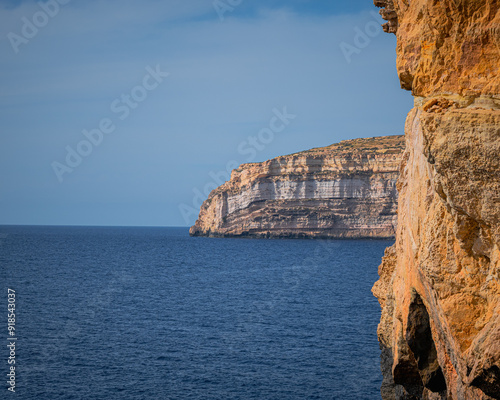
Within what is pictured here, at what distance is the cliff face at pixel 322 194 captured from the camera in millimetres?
119250

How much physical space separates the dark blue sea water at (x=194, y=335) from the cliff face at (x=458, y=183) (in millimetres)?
13783

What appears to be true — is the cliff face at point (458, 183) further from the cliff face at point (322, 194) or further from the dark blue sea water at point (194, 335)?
the cliff face at point (322, 194)

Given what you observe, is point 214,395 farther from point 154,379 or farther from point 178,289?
point 178,289

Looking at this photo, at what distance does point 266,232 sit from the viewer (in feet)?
435

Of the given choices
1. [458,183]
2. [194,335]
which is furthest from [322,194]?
[458,183]

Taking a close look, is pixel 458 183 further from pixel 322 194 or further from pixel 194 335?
pixel 322 194

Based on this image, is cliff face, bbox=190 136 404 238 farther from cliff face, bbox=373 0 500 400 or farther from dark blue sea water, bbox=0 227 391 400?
cliff face, bbox=373 0 500 400

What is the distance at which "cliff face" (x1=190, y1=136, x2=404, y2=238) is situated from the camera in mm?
119250

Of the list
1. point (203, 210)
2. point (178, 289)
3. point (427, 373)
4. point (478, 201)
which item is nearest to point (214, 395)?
point (427, 373)

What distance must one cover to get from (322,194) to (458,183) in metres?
115

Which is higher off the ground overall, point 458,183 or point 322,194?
point 322,194

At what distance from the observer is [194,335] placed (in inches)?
1329

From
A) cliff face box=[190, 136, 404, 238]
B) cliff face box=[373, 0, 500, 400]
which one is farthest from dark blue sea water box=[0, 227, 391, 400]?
cliff face box=[190, 136, 404, 238]

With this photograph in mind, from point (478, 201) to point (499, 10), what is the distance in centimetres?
323
